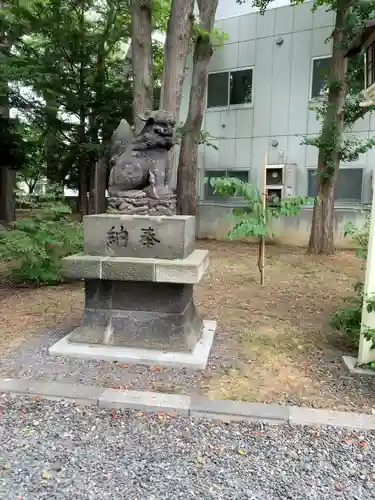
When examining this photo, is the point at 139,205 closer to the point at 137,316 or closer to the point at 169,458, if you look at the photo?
the point at 137,316

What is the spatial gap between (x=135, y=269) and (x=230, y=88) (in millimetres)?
11318

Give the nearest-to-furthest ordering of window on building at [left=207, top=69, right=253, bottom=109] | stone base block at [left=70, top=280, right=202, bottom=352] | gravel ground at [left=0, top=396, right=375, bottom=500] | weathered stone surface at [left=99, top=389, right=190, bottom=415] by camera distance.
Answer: gravel ground at [left=0, top=396, right=375, bottom=500] < weathered stone surface at [left=99, top=389, right=190, bottom=415] < stone base block at [left=70, top=280, right=202, bottom=352] < window on building at [left=207, top=69, right=253, bottom=109]

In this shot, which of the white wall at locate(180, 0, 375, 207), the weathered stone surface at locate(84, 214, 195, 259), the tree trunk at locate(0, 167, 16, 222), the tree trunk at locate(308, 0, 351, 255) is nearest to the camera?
the weathered stone surface at locate(84, 214, 195, 259)

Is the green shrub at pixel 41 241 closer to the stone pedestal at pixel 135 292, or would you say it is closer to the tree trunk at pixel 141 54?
the stone pedestal at pixel 135 292

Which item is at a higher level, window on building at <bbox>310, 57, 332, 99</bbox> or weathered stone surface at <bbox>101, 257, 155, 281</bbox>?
window on building at <bbox>310, 57, 332, 99</bbox>

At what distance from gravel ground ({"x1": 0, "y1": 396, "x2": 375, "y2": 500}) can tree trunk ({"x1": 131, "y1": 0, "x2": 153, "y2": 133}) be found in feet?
21.1

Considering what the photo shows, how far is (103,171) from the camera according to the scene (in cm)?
1448

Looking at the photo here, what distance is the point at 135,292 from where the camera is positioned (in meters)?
3.96

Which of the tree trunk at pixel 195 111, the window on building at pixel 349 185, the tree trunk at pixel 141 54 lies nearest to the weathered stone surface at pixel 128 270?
the tree trunk at pixel 141 54

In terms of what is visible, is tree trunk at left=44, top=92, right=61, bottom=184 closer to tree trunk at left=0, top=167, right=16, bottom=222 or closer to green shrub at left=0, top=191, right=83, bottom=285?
tree trunk at left=0, top=167, right=16, bottom=222

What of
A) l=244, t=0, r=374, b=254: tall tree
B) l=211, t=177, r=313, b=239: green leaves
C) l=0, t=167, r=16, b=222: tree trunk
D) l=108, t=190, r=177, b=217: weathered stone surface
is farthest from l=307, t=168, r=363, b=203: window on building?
l=0, t=167, r=16, b=222: tree trunk

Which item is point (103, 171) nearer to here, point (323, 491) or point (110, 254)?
point (110, 254)

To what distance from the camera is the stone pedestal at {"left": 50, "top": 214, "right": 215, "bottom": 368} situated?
373 centimetres

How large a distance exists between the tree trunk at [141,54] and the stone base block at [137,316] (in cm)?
496
